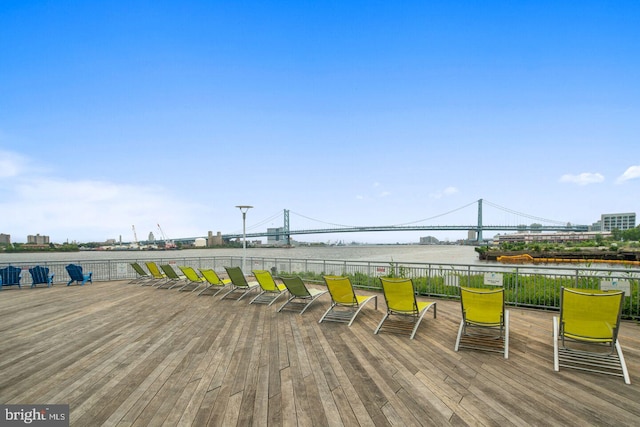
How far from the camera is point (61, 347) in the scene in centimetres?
447

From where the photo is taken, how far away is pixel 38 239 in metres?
64.6

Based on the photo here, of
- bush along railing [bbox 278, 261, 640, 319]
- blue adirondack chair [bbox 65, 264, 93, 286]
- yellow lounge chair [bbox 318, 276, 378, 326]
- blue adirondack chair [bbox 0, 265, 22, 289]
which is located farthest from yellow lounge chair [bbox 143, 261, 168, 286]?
yellow lounge chair [bbox 318, 276, 378, 326]

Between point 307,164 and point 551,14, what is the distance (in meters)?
27.3

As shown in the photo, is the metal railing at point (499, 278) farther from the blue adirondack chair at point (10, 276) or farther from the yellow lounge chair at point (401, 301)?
the yellow lounge chair at point (401, 301)

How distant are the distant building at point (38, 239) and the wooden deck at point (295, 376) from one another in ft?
251

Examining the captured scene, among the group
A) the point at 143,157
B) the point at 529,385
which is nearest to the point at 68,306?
the point at 529,385

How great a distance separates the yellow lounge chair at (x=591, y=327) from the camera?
3520mm

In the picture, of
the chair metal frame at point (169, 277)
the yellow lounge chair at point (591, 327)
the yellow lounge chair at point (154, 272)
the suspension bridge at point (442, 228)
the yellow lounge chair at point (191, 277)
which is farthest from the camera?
the suspension bridge at point (442, 228)

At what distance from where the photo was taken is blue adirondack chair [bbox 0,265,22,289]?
10.4 meters

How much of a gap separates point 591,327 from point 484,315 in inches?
45.3

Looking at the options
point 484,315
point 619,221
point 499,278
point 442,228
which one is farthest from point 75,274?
point 619,221

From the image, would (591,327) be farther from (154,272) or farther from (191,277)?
(154,272)

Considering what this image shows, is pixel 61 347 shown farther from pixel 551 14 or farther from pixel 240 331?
pixel 551 14

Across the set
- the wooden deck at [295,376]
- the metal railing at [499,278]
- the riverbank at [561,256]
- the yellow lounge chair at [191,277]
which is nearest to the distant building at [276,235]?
the metal railing at [499,278]
